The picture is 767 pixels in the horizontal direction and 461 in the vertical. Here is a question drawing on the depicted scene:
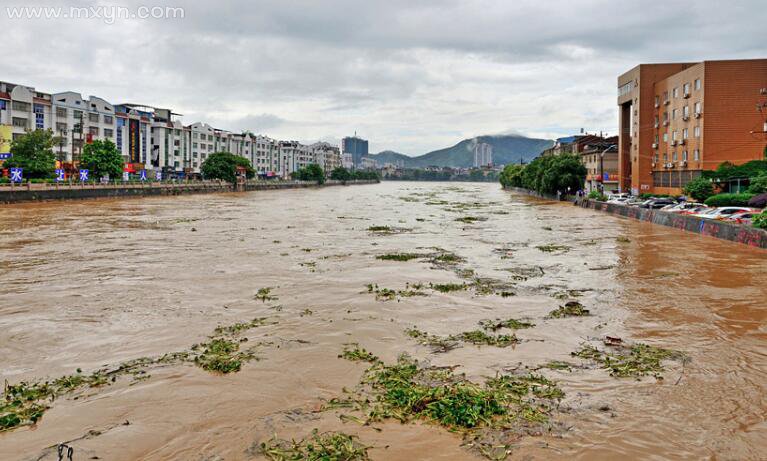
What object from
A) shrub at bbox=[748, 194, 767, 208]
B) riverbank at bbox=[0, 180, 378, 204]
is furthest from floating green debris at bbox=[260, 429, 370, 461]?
riverbank at bbox=[0, 180, 378, 204]

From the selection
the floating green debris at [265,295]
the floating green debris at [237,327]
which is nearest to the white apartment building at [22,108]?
the floating green debris at [265,295]

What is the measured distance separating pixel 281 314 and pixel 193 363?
10.8 feet

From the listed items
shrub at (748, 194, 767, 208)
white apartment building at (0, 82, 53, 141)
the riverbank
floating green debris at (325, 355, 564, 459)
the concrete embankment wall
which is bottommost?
floating green debris at (325, 355, 564, 459)

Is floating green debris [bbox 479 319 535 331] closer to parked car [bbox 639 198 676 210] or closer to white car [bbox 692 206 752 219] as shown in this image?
white car [bbox 692 206 752 219]

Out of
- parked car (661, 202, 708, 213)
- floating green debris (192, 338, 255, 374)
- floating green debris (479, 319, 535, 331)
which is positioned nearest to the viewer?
floating green debris (192, 338, 255, 374)

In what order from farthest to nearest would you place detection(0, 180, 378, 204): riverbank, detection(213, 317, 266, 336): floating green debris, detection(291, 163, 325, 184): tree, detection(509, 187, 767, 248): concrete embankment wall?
1. detection(291, 163, 325, 184): tree
2. detection(0, 180, 378, 204): riverbank
3. detection(509, 187, 767, 248): concrete embankment wall
4. detection(213, 317, 266, 336): floating green debris

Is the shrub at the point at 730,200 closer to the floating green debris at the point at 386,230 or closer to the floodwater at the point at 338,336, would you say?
the floodwater at the point at 338,336

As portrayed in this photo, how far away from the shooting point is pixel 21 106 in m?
67.8

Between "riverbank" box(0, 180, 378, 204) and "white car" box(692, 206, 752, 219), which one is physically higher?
"riverbank" box(0, 180, 378, 204)

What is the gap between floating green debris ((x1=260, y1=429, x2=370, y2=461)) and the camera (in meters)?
5.88

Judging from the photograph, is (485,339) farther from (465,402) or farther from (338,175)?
→ (338,175)

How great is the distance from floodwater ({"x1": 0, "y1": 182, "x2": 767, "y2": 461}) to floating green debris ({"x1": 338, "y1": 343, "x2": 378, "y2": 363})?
0.19 m

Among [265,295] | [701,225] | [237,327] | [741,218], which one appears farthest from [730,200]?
[237,327]

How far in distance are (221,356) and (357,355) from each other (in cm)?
218
